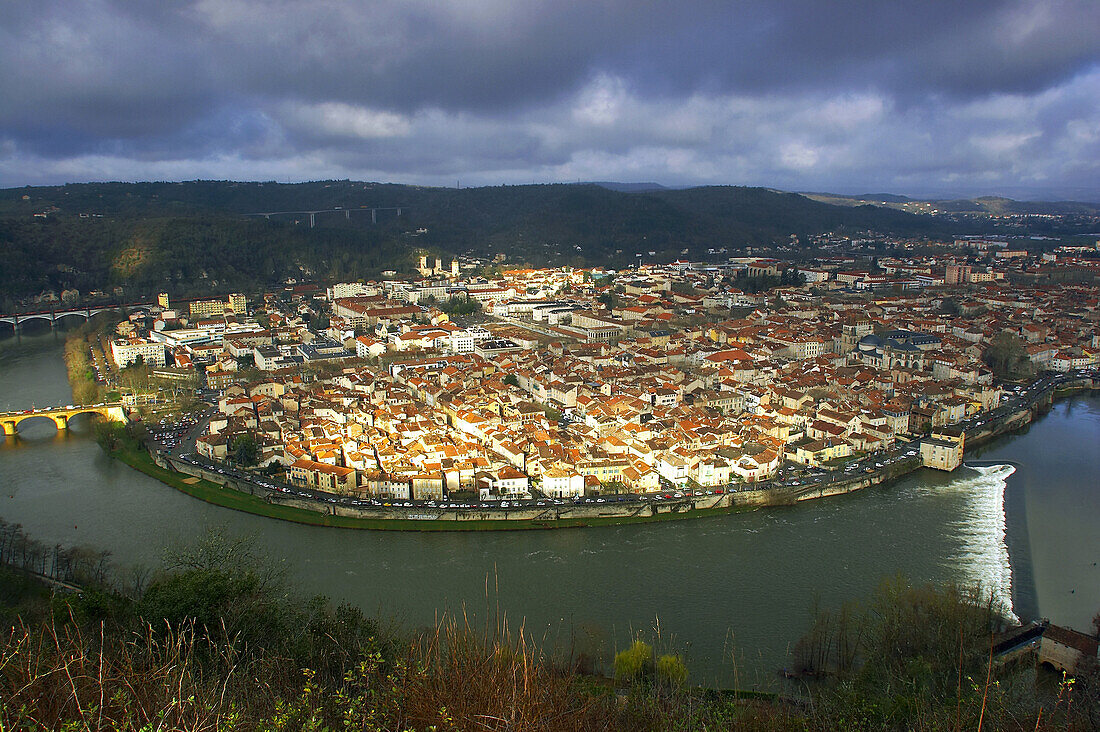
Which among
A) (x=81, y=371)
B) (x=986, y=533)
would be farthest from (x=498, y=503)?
(x=81, y=371)

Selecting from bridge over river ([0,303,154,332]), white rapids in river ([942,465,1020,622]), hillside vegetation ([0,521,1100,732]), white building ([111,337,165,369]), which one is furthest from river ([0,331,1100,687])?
bridge over river ([0,303,154,332])

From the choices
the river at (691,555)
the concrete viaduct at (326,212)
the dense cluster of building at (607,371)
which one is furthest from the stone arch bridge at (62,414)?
the concrete viaduct at (326,212)

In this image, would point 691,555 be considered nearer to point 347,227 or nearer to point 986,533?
point 986,533

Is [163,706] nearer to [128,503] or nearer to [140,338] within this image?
[128,503]

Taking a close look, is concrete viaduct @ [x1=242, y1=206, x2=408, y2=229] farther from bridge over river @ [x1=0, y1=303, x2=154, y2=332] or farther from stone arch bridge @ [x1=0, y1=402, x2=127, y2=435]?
stone arch bridge @ [x1=0, y1=402, x2=127, y2=435]

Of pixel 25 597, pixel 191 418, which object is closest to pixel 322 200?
pixel 191 418

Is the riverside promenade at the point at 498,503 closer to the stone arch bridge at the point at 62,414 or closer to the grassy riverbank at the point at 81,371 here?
the stone arch bridge at the point at 62,414
